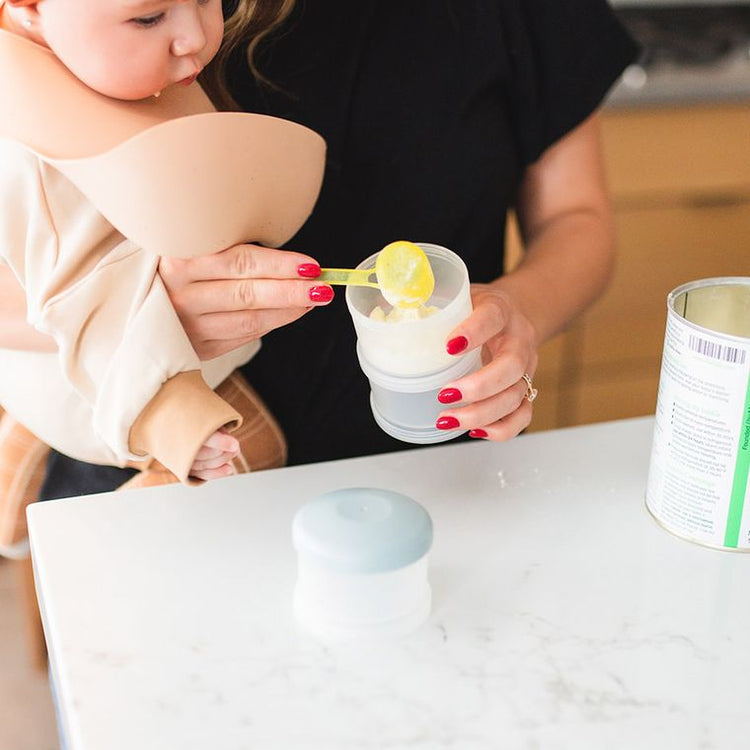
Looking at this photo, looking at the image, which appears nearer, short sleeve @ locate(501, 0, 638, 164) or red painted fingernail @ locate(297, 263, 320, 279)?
red painted fingernail @ locate(297, 263, 320, 279)

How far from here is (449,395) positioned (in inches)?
28.3

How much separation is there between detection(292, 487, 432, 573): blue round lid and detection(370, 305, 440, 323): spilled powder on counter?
0.12 m

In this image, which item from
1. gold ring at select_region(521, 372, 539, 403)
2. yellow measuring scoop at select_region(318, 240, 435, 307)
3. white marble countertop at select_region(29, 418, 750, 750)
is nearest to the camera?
white marble countertop at select_region(29, 418, 750, 750)

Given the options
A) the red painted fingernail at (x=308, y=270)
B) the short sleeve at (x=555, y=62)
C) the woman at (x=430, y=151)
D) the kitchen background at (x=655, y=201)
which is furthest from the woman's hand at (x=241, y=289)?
the kitchen background at (x=655, y=201)

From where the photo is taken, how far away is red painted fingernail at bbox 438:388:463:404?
0.72 meters

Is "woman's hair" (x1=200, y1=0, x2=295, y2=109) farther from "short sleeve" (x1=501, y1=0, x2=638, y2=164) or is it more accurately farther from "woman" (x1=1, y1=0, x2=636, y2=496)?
"short sleeve" (x1=501, y1=0, x2=638, y2=164)

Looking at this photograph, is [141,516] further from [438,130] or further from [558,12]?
[558,12]

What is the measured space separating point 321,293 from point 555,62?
477 millimetres

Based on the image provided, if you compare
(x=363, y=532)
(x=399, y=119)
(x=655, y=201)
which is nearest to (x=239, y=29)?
(x=399, y=119)

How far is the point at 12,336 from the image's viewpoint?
802 millimetres

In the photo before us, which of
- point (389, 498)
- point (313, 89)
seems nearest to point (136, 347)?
point (389, 498)

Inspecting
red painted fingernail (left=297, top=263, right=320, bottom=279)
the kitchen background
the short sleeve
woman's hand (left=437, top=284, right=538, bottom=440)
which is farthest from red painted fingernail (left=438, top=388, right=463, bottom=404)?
the kitchen background

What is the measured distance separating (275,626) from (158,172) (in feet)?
0.92

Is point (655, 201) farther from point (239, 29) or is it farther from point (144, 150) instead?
point (144, 150)
